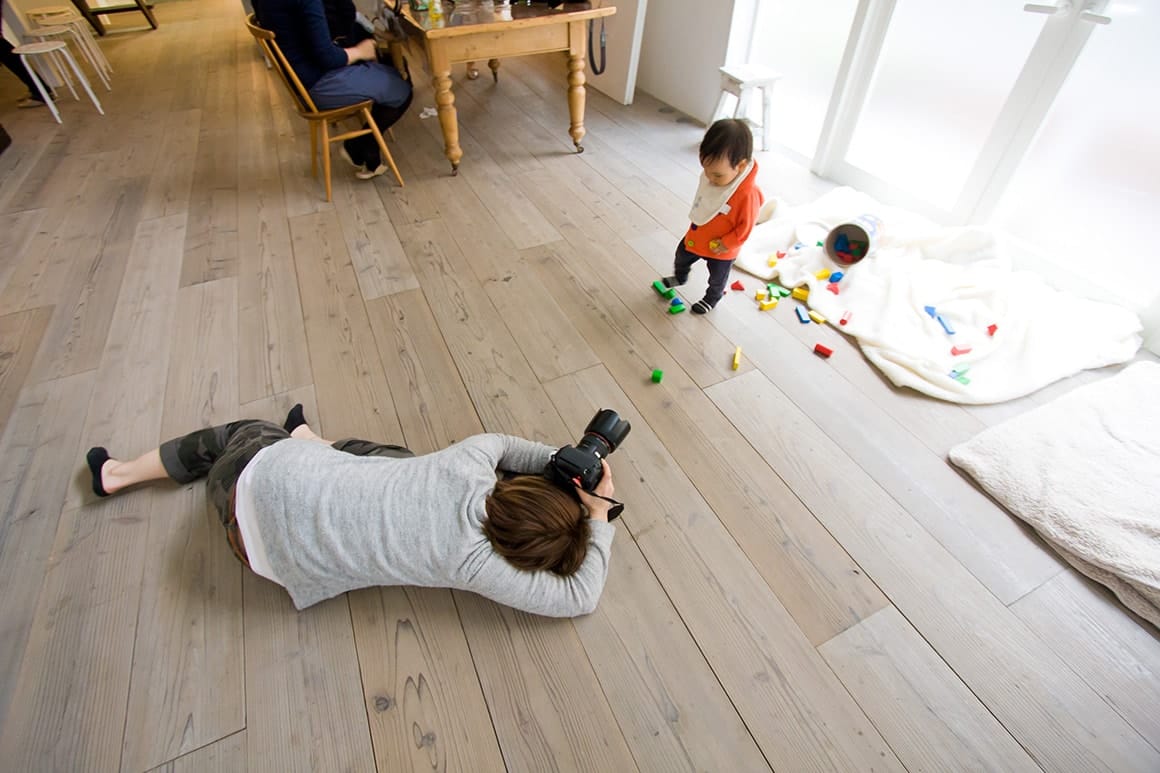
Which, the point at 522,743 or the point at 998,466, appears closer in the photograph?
the point at 522,743

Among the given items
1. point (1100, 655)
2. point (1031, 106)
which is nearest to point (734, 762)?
point (1100, 655)

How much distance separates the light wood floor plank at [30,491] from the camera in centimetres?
119

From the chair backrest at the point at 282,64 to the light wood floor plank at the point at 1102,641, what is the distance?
2925 millimetres

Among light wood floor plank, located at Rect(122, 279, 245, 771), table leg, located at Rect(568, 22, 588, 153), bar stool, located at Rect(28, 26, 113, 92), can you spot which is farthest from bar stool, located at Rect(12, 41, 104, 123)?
light wood floor plank, located at Rect(122, 279, 245, 771)

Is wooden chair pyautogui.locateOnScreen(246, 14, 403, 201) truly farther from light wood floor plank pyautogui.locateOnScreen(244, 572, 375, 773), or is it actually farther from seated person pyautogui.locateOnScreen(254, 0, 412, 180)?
light wood floor plank pyautogui.locateOnScreen(244, 572, 375, 773)

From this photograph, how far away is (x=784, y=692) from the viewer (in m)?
1.10

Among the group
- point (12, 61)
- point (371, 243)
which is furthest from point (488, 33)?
point (12, 61)

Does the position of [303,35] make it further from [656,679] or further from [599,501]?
[656,679]

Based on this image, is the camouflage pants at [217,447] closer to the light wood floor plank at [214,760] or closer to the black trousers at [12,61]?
the light wood floor plank at [214,760]

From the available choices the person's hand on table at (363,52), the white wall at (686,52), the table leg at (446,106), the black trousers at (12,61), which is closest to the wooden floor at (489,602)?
the table leg at (446,106)

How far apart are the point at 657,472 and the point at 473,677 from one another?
668 mm

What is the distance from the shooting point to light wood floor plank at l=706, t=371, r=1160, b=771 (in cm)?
105

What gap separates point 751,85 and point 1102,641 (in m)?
2.54

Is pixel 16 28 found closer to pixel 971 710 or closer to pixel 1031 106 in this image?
pixel 1031 106
